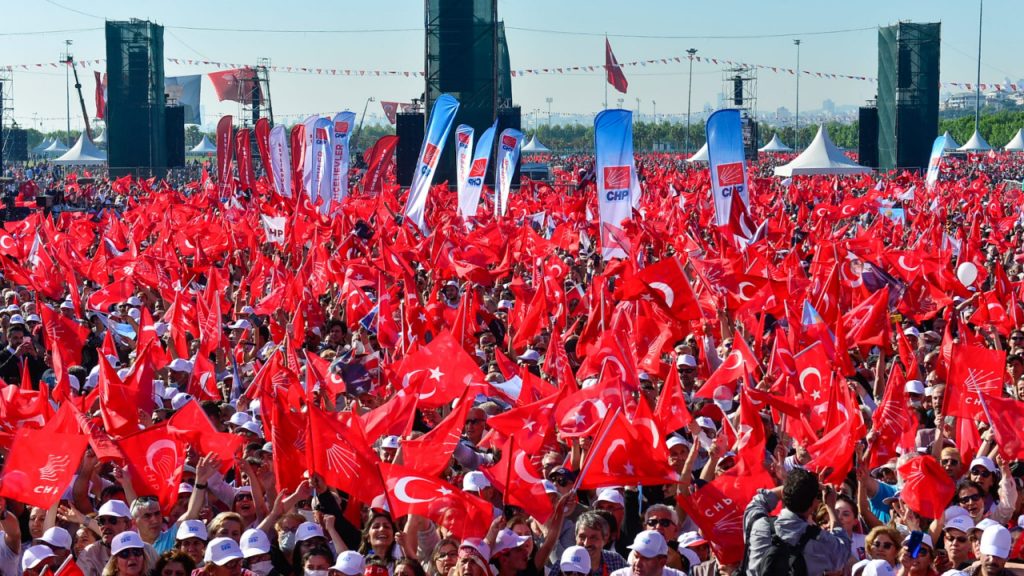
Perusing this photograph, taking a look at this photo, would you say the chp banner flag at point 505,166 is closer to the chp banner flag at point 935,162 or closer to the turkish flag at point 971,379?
the chp banner flag at point 935,162

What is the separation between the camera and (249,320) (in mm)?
13266

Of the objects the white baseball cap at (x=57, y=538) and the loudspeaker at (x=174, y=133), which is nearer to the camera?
the white baseball cap at (x=57, y=538)

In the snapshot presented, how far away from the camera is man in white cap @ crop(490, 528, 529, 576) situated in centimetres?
643

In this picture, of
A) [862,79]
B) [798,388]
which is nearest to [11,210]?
[798,388]

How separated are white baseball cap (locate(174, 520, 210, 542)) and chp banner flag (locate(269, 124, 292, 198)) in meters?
19.5

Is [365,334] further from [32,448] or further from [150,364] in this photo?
[32,448]

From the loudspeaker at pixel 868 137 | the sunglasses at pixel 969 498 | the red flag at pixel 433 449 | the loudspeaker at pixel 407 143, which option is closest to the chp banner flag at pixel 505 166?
the loudspeaker at pixel 407 143

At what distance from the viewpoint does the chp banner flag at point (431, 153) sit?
20.9 metres

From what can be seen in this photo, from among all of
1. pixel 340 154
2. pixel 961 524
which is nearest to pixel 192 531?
pixel 961 524

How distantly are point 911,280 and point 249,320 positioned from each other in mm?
6191

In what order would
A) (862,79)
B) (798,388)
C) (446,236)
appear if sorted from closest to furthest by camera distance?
(798,388) → (446,236) → (862,79)

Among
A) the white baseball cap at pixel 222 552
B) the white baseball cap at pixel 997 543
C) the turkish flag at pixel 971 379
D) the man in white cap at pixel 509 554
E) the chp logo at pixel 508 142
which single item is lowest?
the man in white cap at pixel 509 554

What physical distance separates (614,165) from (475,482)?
12.6 metres

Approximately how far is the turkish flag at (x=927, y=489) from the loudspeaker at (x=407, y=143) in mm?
31514
